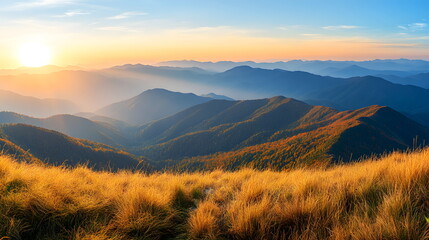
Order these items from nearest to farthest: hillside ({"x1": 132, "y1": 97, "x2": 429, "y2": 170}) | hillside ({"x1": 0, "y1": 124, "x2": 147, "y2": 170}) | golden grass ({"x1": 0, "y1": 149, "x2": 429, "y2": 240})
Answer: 1. golden grass ({"x1": 0, "y1": 149, "x2": 429, "y2": 240})
2. hillside ({"x1": 132, "y1": 97, "x2": 429, "y2": 170})
3. hillside ({"x1": 0, "y1": 124, "x2": 147, "y2": 170})

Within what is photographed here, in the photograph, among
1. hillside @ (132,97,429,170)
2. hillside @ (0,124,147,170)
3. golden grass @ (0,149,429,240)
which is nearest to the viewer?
golden grass @ (0,149,429,240)

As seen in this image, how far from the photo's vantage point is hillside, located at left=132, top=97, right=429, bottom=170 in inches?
2918

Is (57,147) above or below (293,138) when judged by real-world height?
below

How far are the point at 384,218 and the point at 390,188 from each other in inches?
59.3

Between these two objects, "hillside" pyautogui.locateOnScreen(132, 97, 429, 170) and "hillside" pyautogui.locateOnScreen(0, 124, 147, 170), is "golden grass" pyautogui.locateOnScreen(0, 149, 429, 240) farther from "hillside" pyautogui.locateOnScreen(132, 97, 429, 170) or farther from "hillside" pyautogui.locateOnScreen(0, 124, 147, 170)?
"hillside" pyautogui.locateOnScreen(0, 124, 147, 170)

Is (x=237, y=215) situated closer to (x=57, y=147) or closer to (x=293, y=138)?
(x=293, y=138)

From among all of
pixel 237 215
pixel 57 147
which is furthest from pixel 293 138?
pixel 57 147

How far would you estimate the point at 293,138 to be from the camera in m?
93.7

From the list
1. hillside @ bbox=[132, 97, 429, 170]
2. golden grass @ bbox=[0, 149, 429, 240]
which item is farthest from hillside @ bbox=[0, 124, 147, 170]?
golden grass @ bbox=[0, 149, 429, 240]

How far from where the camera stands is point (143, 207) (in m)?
4.50

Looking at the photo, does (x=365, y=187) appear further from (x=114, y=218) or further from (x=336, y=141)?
(x=336, y=141)

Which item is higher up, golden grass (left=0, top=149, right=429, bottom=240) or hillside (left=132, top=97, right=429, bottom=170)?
golden grass (left=0, top=149, right=429, bottom=240)

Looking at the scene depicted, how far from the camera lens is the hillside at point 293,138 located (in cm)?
7412

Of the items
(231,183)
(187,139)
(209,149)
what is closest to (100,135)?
(187,139)
